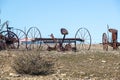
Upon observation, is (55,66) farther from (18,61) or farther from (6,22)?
(6,22)

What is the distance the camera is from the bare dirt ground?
1434 cm

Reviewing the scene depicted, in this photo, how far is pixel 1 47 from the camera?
81.4 ft

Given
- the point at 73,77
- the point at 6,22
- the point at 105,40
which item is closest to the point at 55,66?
the point at 73,77

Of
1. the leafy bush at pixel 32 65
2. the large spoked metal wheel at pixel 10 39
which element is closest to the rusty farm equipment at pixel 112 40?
the large spoked metal wheel at pixel 10 39

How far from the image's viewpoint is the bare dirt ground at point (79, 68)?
47.0 feet

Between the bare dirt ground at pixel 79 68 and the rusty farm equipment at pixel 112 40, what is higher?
the rusty farm equipment at pixel 112 40

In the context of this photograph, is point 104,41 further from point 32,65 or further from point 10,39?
point 32,65

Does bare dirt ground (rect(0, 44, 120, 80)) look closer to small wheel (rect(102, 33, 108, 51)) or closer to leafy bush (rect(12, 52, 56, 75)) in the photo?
leafy bush (rect(12, 52, 56, 75))

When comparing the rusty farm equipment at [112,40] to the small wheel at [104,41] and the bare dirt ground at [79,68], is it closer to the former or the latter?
the small wheel at [104,41]

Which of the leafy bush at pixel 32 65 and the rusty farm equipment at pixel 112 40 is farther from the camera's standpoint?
the rusty farm equipment at pixel 112 40

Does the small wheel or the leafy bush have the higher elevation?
the small wheel

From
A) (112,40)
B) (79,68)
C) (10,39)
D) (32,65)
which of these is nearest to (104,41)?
(112,40)

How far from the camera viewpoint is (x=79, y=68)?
16.0 meters

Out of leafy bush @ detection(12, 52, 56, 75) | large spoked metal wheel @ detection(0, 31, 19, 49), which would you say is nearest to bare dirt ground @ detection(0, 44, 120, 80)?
leafy bush @ detection(12, 52, 56, 75)
